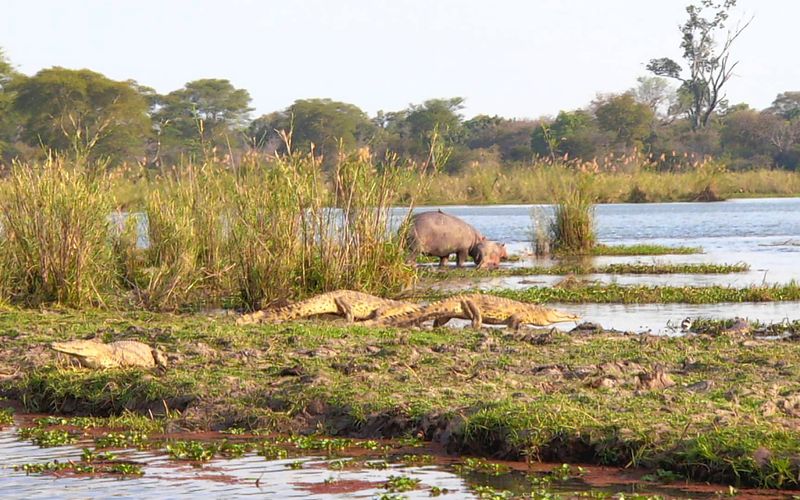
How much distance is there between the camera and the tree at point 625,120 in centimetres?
5678

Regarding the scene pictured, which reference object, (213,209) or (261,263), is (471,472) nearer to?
(261,263)

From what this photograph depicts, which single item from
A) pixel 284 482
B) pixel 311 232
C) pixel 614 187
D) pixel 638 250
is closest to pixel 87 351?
pixel 284 482

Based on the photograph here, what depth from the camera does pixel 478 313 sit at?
34.1 ft

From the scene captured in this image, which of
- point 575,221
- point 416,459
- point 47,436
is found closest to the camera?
point 416,459

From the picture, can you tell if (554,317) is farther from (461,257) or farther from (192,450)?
(461,257)

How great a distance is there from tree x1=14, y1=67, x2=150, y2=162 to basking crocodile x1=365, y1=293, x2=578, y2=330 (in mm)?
33410

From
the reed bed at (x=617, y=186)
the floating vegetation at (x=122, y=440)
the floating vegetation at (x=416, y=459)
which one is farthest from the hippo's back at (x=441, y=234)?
the reed bed at (x=617, y=186)

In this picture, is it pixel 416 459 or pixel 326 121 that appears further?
pixel 326 121

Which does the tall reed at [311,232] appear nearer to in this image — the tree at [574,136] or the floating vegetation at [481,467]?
the floating vegetation at [481,467]

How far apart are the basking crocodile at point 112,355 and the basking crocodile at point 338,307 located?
92.6 inches

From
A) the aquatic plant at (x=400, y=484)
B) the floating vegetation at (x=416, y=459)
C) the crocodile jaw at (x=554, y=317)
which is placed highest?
the crocodile jaw at (x=554, y=317)

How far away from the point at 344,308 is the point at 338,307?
3.6 inches

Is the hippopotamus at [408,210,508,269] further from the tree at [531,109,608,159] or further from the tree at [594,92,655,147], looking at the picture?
the tree at [594,92,655,147]

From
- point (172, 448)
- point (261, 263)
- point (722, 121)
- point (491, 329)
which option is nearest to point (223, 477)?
point (172, 448)
